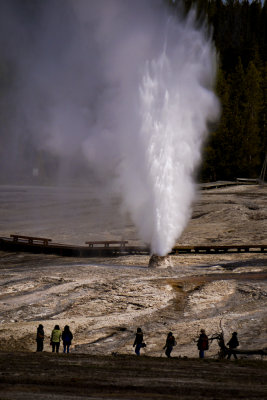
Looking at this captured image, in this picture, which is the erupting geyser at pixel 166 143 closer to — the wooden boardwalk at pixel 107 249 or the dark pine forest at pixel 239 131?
Result: the wooden boardwalk at pixel 107 249

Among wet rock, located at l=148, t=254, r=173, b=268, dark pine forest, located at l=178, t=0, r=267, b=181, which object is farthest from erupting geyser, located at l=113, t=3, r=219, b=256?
dark pine forest, located at l=178, t=0, r=267, b=181

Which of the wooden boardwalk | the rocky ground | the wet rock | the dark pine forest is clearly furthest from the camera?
the dark pine forest

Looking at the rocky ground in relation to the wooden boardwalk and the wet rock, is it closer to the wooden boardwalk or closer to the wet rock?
the wet rock

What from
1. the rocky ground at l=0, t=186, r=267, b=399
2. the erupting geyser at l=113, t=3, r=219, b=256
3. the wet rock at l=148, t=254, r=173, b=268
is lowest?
the rocky ground at l=0, t=186, r=267, b=399

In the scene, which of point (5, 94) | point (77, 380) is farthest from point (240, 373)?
point (5, 94)

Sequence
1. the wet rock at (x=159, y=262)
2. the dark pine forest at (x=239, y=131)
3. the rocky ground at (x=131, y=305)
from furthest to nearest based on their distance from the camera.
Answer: the dark pine forest at (x=239, y=131) → the wet rock at (x=159, y=262) → the rocky ground at (x=131, y=305)

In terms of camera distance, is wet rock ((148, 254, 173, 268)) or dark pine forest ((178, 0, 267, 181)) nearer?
wet rock ((148, 254, 173, 268))

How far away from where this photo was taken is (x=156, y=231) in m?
27.0

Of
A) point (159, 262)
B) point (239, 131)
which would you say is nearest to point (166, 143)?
point (159, 262)

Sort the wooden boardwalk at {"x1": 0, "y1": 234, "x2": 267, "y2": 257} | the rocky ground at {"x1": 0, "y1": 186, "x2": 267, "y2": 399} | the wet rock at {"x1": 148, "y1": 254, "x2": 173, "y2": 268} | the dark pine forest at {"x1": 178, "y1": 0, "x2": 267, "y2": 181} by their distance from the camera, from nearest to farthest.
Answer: the rocky ground at {"x1": 0, "y1": 186, "x2": 267, "y2": 399} → the wet rock at {"x1": 148, "y1": 254, "x2": 173, "y2": 268} → the wooden boardwalk at {"x1": 0, "y1": 234, "x2": 267, "y2": 257} → the dark pine forest at {"x1": 178, "y1": 0, "x2": 267, "y2": 181}

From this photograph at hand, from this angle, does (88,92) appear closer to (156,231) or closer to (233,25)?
(156,231)

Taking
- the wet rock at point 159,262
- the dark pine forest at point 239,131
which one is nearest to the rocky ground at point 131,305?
the wet rock at point 159,262

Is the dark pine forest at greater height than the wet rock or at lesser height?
greater

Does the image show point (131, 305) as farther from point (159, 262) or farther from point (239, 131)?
point (239, 131)
